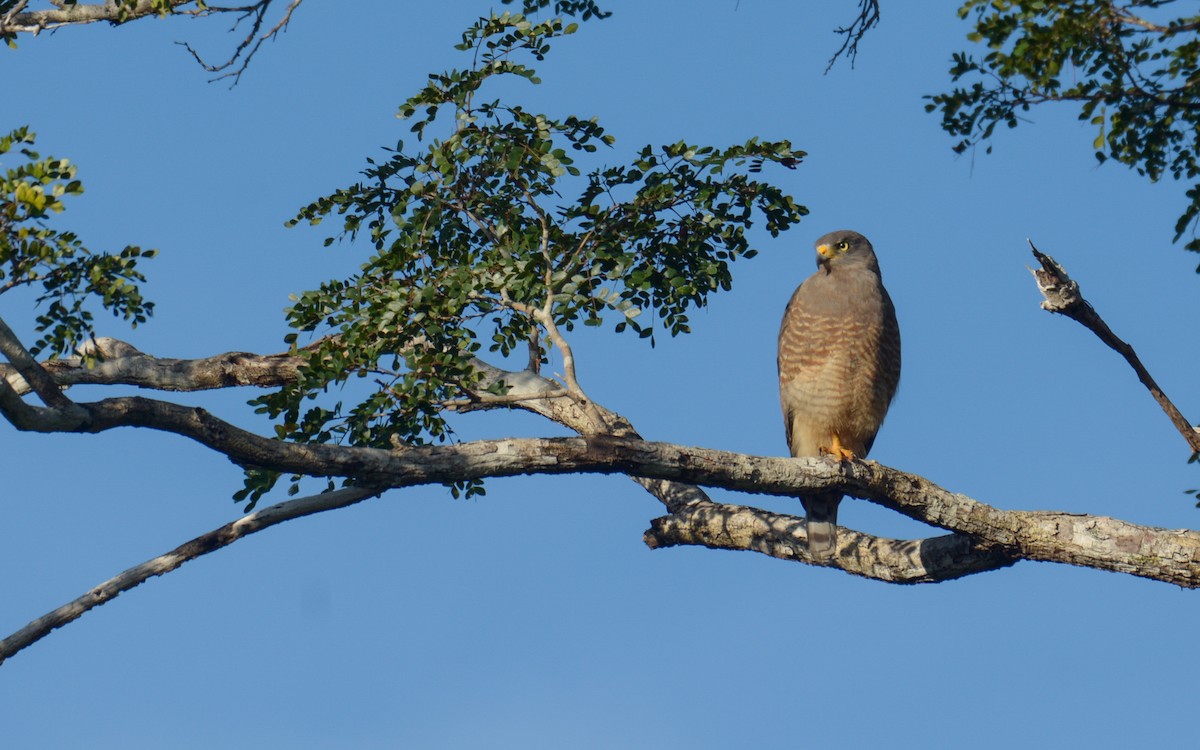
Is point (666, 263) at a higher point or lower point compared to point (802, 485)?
higher

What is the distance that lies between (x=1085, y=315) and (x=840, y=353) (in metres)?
2.45

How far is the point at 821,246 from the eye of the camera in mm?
9180

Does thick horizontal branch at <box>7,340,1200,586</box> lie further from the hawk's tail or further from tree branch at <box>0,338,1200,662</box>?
the hawk's tail

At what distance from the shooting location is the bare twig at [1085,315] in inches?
243

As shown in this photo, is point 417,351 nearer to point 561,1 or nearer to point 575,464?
point 575,464

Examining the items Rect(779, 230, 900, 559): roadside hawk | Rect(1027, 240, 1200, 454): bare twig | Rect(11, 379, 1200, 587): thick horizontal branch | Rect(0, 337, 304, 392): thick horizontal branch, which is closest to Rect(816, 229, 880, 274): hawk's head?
Rect(779, 230, 900, 559): roadside hawk

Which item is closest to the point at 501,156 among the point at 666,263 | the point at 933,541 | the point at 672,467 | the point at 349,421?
the point at 666,263

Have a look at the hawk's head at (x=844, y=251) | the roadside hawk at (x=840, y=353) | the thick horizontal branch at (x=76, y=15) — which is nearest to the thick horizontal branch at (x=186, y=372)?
the thick horizontal branch at (x=76, y=15)

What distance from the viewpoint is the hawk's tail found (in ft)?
25.2

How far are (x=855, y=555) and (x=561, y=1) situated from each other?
4.23 m

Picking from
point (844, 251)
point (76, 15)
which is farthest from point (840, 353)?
point (76, 15)

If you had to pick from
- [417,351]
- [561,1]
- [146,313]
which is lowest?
[417,351]

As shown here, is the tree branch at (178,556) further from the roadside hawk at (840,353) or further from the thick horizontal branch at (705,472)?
the roadside hawk at (840,353)

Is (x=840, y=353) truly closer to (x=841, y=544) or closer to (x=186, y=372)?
(x=841, y=544)
